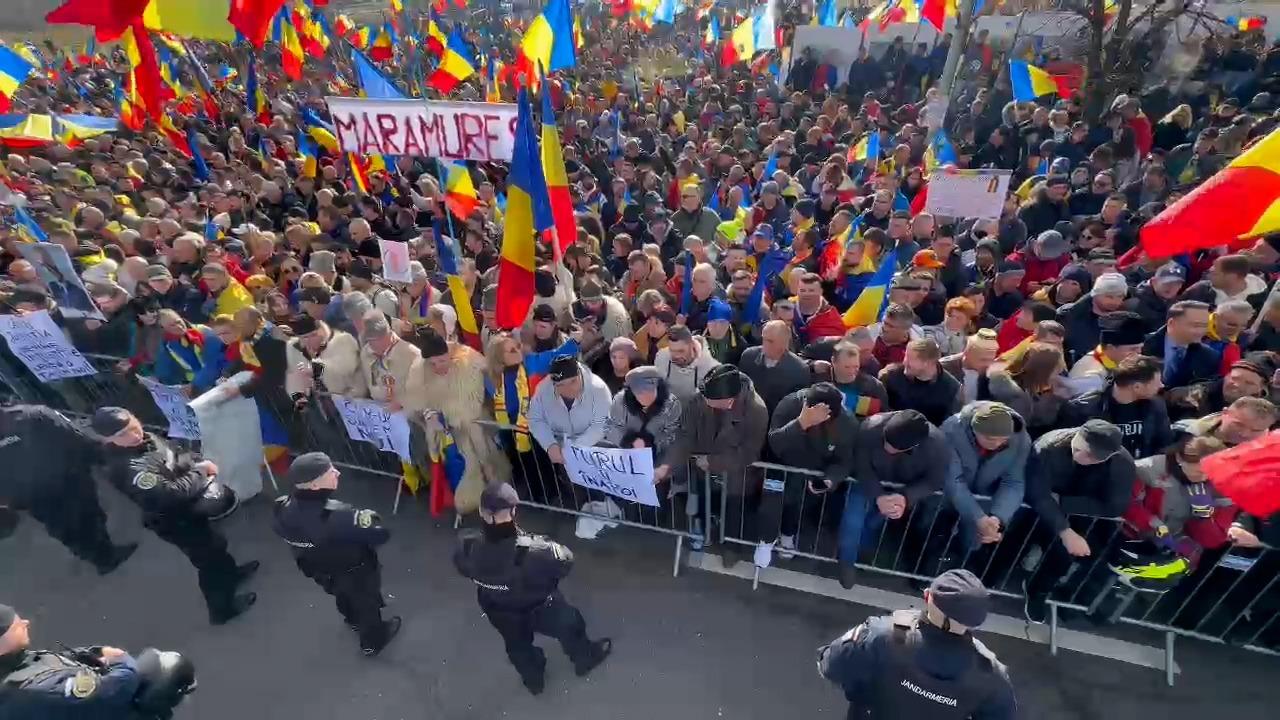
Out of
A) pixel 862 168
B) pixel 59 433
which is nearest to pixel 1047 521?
pixel 59 433

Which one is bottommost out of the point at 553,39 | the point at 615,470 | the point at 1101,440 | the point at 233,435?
the point at 233,435

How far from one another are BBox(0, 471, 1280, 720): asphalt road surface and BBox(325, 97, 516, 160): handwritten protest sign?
129 inches

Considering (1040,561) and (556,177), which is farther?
(556,177)

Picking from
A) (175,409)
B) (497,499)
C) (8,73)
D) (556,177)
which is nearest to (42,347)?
(175,409)

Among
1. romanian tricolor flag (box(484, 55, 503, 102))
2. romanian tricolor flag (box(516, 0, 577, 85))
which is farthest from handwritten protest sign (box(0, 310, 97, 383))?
romanian tricolor flag (box(484, 55, 503, 102))

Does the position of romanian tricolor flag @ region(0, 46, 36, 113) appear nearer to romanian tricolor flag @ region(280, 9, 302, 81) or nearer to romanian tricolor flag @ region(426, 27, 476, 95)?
romanian tricolor flag @ region(280, 9, 302, 81)

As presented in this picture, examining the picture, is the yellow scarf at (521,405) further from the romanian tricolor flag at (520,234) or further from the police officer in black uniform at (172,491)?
the police officer in black uniform at (172,491)

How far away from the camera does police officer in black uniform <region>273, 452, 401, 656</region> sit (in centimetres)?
399

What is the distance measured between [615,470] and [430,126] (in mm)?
3394

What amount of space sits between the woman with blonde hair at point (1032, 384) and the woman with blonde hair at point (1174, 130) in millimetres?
8601

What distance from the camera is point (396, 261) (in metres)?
6.62

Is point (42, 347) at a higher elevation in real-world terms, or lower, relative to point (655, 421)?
higher

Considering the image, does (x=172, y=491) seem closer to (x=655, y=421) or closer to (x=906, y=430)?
(x=655, y=421)

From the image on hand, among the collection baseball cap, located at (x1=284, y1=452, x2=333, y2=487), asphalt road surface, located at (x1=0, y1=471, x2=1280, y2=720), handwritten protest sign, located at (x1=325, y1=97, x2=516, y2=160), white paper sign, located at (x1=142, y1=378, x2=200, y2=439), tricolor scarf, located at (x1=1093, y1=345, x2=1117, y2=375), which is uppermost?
handwritten protest sign, located at (x1=325, y1=97, x2=516, y2=160)
